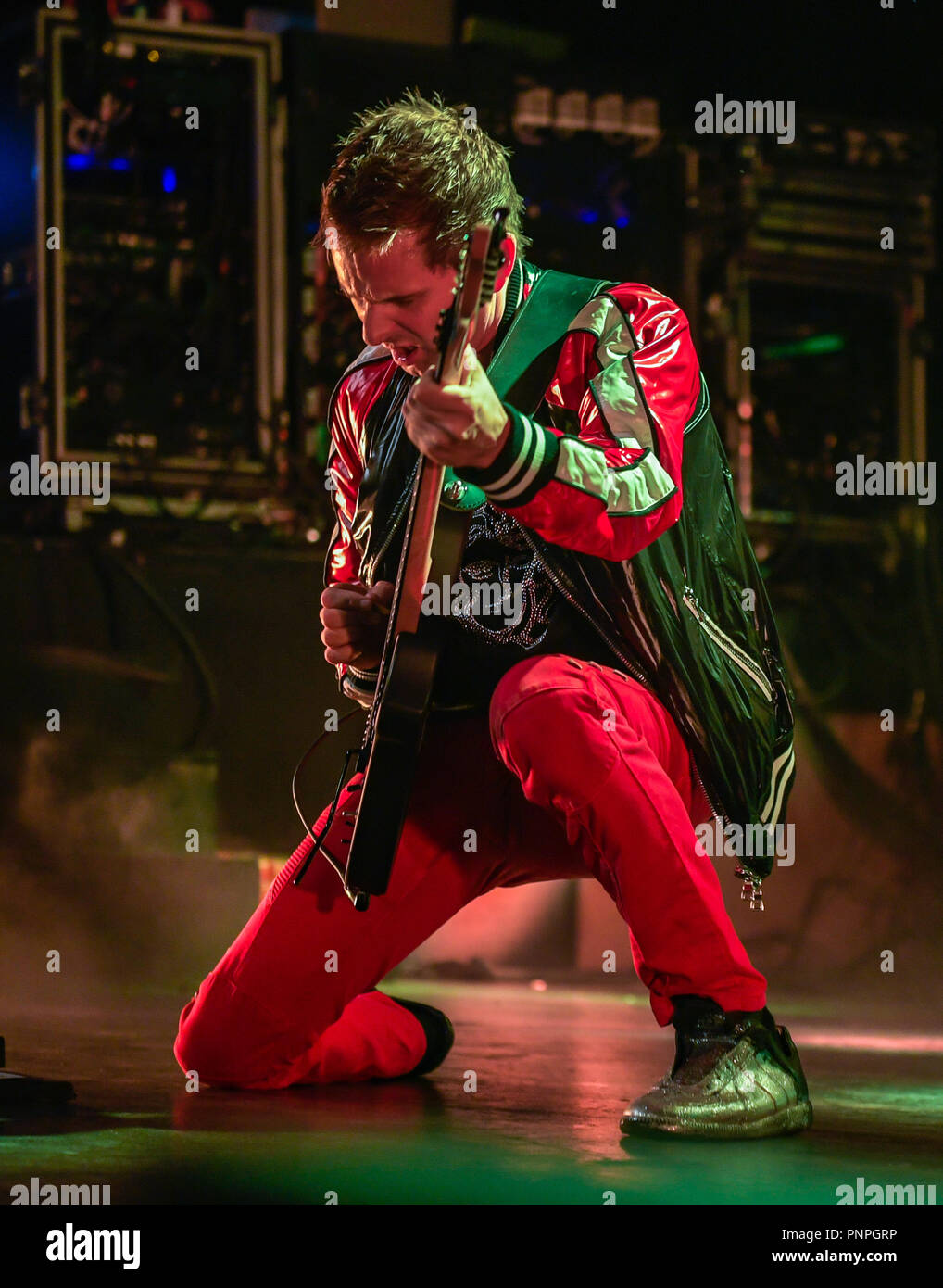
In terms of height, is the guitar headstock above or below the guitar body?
above

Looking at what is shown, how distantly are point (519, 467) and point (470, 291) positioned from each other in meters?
0.20

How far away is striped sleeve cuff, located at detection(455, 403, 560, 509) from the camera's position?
1788 millimetres

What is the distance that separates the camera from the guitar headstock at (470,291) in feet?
5.58

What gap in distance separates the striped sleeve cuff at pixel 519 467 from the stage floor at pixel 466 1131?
737 mm

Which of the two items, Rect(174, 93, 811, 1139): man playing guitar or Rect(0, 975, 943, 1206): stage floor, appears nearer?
Rect(0, 975, 943, 1206): stage floor

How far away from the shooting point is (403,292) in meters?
2.02

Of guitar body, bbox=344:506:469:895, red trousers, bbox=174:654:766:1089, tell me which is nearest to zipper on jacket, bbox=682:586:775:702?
red trousers, bbox=174:654:766:1089

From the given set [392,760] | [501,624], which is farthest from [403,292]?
[392,760]

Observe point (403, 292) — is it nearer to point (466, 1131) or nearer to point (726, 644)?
point (726, 644)

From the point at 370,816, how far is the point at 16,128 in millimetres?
3075

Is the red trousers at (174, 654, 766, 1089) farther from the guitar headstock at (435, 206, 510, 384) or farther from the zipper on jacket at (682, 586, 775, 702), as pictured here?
the guitar headstock at (435, 206, 510, 384)

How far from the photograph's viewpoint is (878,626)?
15.7 feet

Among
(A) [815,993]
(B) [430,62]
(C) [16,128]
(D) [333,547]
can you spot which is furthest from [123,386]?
(A) [815,993]
